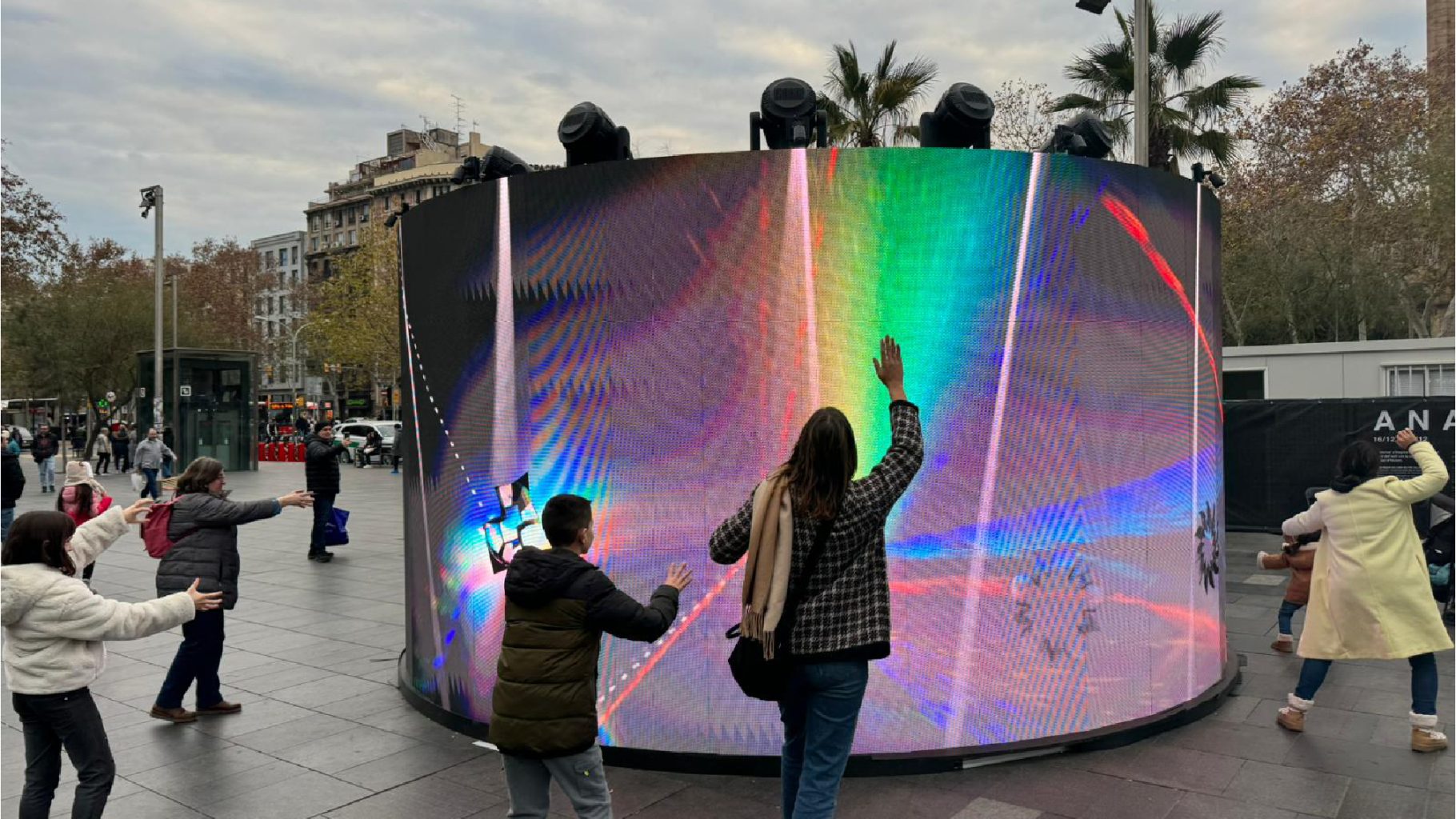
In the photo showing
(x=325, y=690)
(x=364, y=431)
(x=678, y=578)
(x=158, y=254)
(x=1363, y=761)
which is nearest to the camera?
(x=678, y=578)

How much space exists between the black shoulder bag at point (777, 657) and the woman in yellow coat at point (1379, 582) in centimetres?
354

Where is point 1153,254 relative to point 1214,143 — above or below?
below

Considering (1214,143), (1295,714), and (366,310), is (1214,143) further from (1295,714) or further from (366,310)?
(366,310)

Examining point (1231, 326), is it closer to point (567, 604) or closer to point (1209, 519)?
point (1209, 519)

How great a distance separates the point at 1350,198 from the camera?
88.6 feet

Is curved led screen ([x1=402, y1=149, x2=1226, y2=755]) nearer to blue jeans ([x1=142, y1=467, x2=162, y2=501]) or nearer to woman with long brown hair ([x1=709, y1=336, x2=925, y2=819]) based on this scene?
woman with long brown hair ([x1=709, y1=336, x2=925, y2=819])

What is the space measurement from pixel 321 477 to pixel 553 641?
35.7 ft

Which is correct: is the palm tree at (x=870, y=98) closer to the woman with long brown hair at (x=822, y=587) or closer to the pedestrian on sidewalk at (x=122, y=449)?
the woman with long brown hair at (x=822, y=587)

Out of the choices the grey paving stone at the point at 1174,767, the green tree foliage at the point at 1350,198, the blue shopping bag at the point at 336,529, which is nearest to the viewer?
the grey paving stone at the point at 1174,767

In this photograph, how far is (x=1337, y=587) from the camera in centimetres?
533

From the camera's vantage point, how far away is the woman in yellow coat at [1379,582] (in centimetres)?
516

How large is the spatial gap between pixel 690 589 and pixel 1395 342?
47.2 feet

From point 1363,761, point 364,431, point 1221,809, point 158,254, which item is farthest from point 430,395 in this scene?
point 364,431

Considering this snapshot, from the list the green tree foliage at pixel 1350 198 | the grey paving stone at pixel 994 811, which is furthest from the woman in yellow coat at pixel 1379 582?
the green tree foliage at pixel 1350 198
